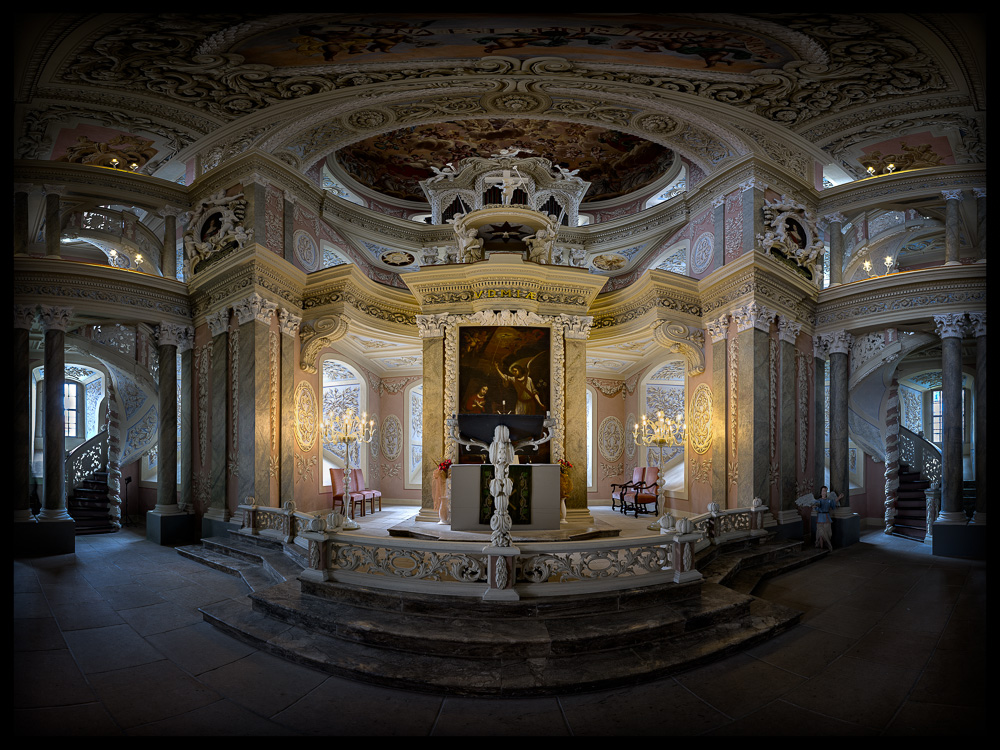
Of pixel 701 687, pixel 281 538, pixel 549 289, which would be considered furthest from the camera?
pixel 549 289

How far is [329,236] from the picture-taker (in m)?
11.6

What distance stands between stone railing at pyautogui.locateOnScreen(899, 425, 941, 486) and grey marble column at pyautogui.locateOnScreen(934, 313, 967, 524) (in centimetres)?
357

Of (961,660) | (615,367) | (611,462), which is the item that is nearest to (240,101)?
(961,660)

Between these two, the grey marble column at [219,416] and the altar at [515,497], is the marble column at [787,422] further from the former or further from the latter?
the grey marble column at [219,416]

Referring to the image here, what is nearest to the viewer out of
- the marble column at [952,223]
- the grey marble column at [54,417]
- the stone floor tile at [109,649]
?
the stone floor tile at [109,649]

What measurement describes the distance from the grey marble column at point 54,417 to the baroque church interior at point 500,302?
5 centimetres

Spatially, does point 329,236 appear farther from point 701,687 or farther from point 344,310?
point 701,687

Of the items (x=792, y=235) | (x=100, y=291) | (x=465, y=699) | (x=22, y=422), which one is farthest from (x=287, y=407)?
(x=792, y=235)

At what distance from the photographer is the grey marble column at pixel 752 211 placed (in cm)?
909

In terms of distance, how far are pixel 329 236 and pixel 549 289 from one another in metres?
5.23

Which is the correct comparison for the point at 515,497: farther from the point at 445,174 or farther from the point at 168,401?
the point at 445,174

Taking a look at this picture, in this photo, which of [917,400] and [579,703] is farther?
[917,400]

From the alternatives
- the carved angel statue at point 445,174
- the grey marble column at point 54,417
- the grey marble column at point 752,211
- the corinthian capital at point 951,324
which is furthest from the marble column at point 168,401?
the corinthian capital at point 951,324

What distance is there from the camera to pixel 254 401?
28.4 ft
